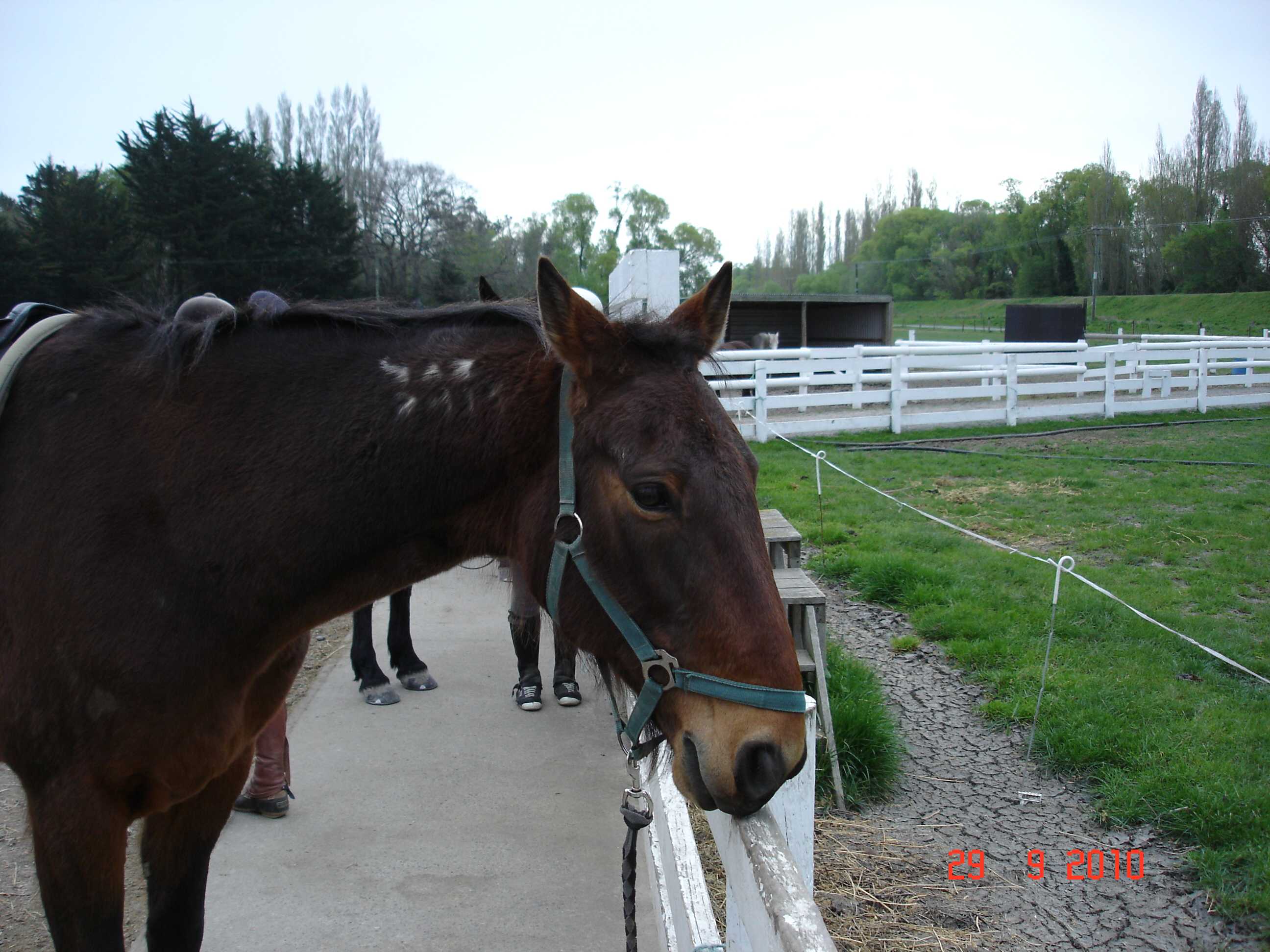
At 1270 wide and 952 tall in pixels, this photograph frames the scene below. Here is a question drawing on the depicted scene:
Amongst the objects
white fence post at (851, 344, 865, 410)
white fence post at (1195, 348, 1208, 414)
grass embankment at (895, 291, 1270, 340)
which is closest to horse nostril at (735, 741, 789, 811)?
white fence post at (851, 344, 865, 410)

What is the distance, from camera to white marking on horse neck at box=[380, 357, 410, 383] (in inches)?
72.6

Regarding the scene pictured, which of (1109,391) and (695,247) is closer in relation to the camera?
(1109,391)

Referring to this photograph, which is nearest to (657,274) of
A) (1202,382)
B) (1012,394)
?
(1012,394)

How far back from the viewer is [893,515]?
331 inches

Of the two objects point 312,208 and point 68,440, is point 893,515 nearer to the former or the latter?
point 68,440

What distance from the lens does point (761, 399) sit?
44.4 ft

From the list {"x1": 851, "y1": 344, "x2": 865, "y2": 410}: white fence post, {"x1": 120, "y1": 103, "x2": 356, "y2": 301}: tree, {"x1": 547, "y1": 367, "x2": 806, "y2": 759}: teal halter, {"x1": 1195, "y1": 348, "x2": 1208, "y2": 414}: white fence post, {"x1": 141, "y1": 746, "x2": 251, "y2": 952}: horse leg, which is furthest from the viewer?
{"x1": 120, "y1": 103, "x2": 356, "y2": 301}: tree

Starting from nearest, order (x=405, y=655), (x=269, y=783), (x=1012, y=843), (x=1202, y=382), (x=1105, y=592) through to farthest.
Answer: (x=1012, y=843) < (x=269, y=783) < (x=1105, y=592) < (x=405, y=655) < (x=1202, y=382)

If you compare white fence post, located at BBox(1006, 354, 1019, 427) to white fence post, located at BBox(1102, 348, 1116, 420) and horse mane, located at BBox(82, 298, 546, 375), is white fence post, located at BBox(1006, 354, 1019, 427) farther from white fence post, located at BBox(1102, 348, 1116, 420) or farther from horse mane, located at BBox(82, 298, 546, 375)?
horse mane, located at BBox(82, 298, 546, 375)

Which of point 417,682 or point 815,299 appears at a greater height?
point 815,299


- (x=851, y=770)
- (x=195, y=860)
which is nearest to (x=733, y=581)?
(x=195, y=860)

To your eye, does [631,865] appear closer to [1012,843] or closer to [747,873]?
[747,873]

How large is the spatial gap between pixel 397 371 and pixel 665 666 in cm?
89

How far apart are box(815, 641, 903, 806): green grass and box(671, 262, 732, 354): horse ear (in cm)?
258
